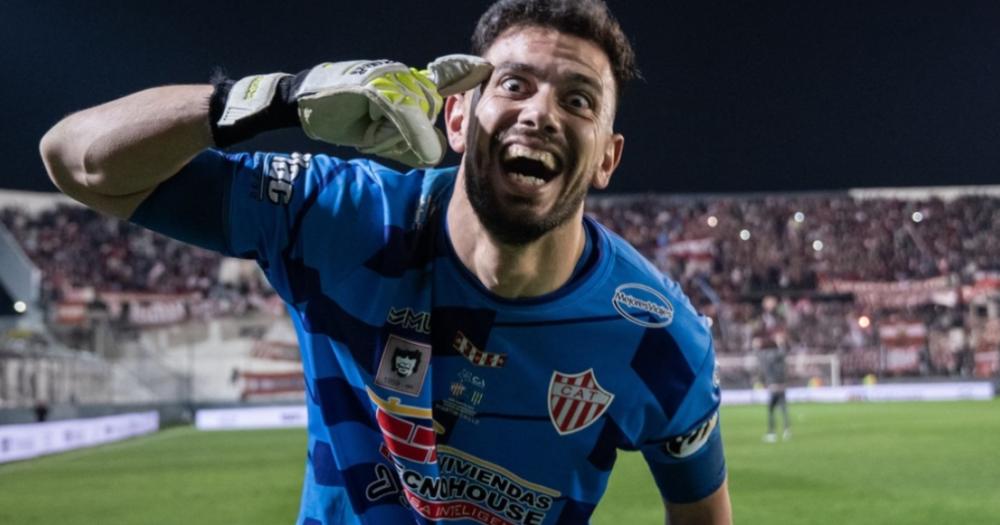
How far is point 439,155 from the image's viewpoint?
2.37m

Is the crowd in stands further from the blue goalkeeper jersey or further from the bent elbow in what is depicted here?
the bent elbow

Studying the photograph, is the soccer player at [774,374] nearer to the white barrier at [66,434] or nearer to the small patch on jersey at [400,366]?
the white barrier at [66,434]

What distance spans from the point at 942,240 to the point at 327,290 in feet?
147

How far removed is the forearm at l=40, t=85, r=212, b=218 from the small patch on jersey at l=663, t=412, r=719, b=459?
175 cm

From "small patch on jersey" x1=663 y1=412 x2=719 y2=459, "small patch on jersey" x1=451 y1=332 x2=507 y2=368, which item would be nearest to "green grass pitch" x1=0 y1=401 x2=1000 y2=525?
"small patch on jersey" x1=663 y1=412 x2=719 y2=459

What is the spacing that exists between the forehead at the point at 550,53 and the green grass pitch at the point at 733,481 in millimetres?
6248

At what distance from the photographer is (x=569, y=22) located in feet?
9.34

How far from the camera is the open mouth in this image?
271 centimetres

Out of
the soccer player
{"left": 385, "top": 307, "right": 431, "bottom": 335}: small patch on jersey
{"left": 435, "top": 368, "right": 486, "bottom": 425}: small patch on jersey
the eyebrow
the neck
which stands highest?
the eyebrow

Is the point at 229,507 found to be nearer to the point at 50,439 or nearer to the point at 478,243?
the point at 478,243

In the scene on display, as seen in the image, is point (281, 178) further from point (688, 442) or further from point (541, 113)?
point (688, 442)

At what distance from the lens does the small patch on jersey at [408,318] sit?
9.39 feet

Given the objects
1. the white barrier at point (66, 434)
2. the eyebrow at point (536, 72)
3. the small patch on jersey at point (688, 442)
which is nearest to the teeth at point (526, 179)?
the eyebrow at point (536, 72)

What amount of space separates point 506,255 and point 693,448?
3.05 ft
